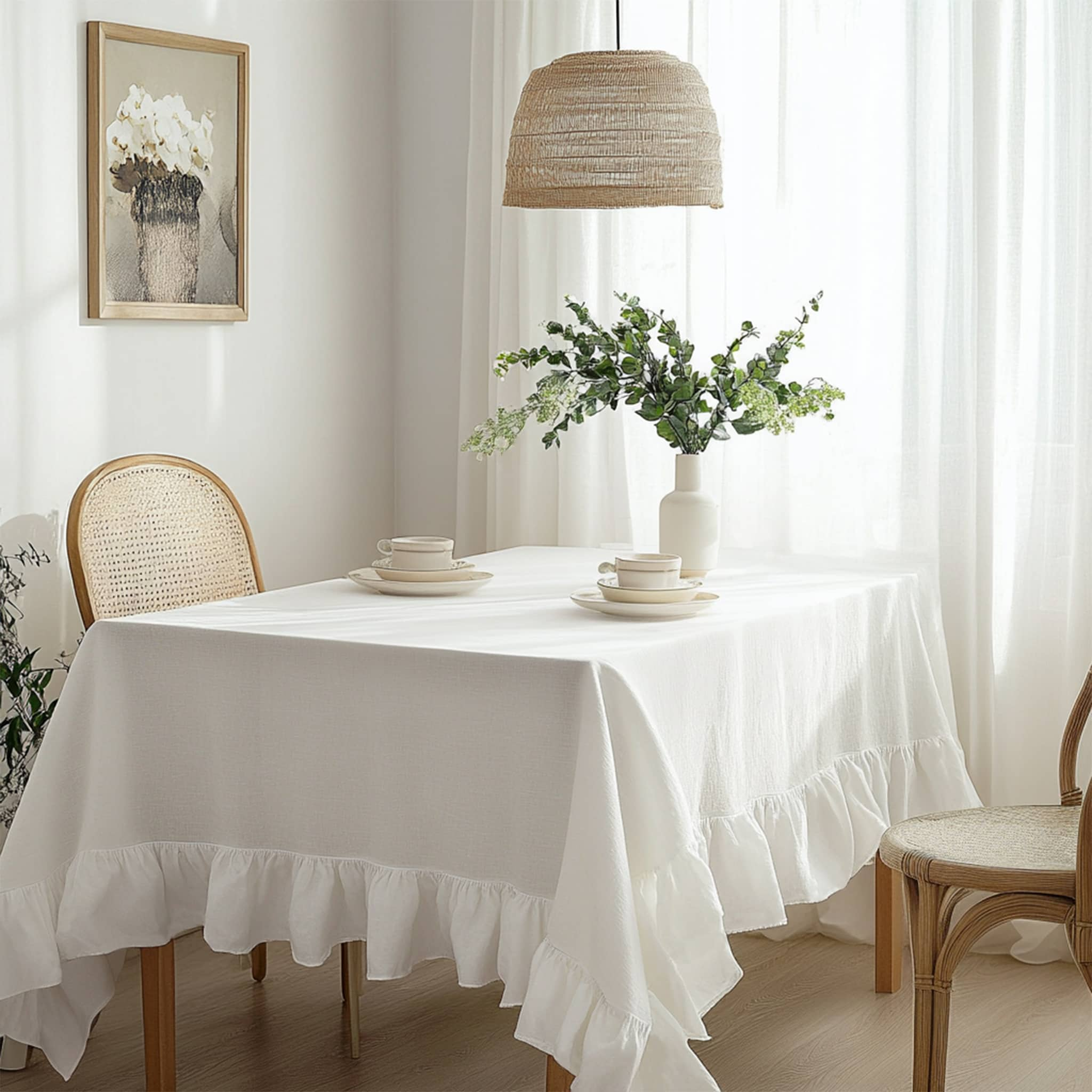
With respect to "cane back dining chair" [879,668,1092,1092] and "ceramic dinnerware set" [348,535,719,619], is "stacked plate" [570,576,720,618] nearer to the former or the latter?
"ceramic dinnerware set" [348,535,719,619]

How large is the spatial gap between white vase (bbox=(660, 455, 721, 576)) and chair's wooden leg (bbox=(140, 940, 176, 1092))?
44.7 inches

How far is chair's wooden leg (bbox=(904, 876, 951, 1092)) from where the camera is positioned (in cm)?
221

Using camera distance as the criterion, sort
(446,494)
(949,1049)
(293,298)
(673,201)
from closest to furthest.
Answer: (673,201), (949,1049), (293,298), (446,494)

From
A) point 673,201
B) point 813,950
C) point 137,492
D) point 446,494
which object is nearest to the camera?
point 673,201

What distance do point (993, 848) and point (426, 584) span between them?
1022 millimetres

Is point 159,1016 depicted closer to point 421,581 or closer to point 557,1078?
point 557,1078

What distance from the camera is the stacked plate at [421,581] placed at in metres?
2.59

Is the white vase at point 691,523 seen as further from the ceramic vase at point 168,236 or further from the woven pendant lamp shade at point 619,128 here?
the ceramic vase at point 168,236

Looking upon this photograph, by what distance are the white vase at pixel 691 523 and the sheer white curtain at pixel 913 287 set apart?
0.66m

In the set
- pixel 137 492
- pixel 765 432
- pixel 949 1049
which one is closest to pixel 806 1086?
pixel 949 1049

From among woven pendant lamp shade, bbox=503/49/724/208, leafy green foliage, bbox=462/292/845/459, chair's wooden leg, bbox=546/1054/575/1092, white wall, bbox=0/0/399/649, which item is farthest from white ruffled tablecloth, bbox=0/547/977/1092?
white wall, bbox=0/0/399/649

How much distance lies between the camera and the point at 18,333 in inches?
120

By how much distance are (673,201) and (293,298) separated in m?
1.49

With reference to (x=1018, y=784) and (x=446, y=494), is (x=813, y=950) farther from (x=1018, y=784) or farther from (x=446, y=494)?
(x=446, y=494)
